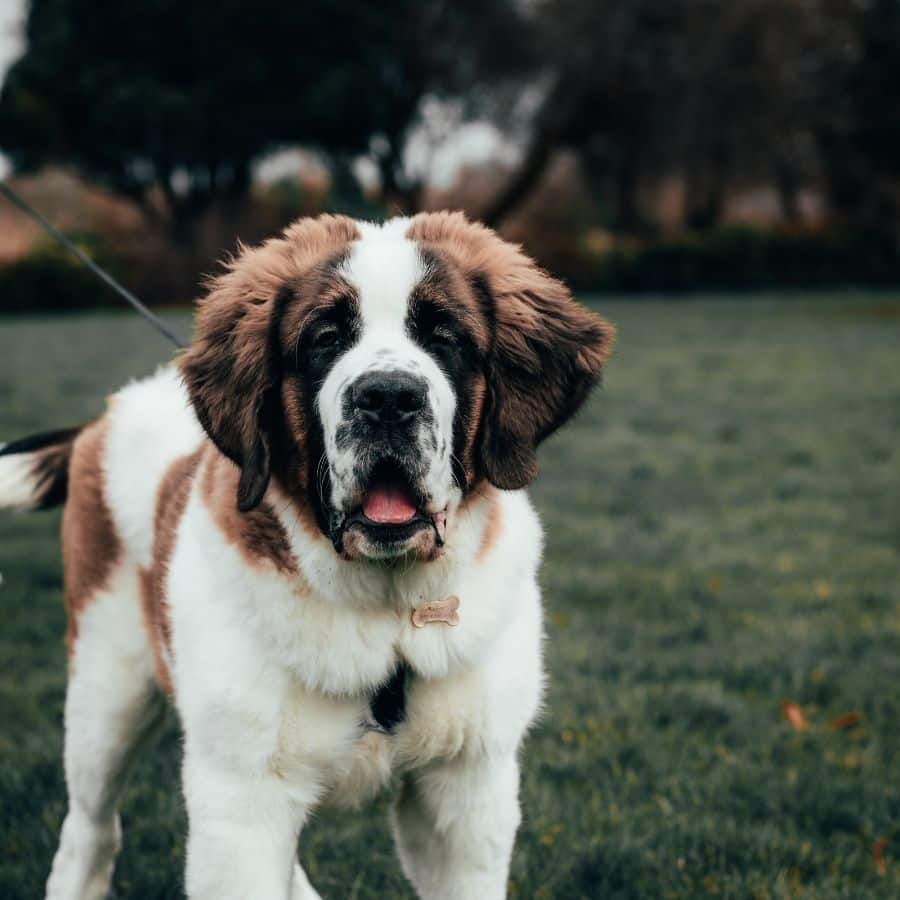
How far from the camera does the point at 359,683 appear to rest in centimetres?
249

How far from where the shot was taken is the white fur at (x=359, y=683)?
245 centimetres

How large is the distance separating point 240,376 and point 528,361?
2.21 feet

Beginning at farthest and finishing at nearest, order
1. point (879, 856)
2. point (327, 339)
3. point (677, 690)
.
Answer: point (677, 690), point (879, 856), point (327, 339)

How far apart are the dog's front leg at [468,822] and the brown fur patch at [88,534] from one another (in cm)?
106

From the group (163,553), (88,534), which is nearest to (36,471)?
(88,534)

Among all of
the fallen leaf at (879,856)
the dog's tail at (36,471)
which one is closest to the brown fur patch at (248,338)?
the dog's tail at (36,471)

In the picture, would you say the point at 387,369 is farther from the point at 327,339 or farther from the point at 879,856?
the point at 879,856

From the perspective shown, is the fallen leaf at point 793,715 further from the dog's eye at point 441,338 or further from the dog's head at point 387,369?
the dog's eye at point 441,338

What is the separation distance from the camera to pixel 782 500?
748cm

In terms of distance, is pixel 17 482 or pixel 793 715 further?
pixel 793 715

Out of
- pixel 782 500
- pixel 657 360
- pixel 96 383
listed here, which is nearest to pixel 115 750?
pixel 782 500

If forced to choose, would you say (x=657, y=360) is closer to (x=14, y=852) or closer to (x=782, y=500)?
(x=782, y=500)

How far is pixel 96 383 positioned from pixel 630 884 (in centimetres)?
1045

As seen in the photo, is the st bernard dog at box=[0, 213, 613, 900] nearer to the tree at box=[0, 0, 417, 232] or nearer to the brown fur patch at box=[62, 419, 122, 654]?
the brown fur patch at box=[62, 419, 122, 654]
